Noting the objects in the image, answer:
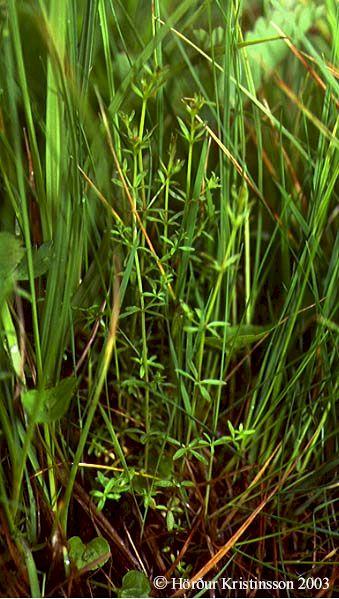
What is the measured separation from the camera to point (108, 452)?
2.42ft

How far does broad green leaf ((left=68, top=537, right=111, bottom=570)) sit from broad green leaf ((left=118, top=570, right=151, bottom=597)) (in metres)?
0.03

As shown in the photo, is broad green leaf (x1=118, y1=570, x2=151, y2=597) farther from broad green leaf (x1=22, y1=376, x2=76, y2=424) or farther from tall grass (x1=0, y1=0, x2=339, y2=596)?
broad green leaf (x1=22, y1=376, x2=76, y2=424)

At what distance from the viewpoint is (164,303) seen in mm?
683

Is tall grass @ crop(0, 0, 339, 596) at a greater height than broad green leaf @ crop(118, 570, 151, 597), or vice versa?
tall grass @ crop(0, 0, 339, 596)

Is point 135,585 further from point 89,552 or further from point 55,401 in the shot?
point 55,401

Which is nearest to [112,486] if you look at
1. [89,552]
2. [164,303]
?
[89,552]

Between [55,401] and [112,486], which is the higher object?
[55,401]

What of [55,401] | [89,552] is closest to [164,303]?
[55,401]

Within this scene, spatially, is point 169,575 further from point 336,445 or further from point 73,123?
point 73,123

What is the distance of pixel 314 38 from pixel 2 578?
0.68 metres

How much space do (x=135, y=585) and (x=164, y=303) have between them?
0.88ft

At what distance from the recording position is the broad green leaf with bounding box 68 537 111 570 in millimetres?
685

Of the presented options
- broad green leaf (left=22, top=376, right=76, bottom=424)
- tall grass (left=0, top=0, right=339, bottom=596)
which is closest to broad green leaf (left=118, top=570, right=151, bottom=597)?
tall grass (left=0, top=0, right=339, bottom=596)

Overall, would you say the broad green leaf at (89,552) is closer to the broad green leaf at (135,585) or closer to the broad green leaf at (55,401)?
the broad green leaf at (135,585)
